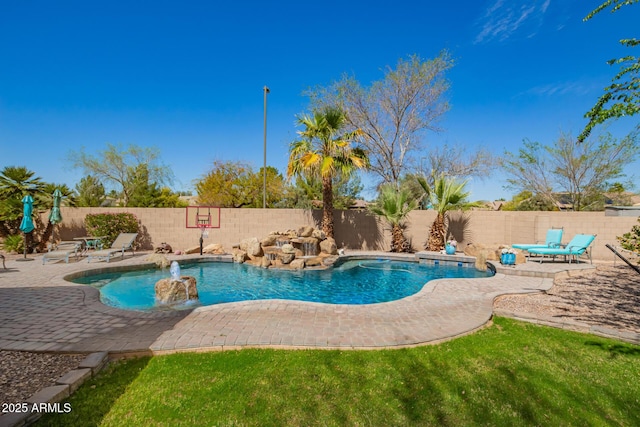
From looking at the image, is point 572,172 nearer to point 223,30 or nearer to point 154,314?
point 223,30

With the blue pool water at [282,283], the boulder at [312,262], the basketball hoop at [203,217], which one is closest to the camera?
the blue pool water at [282,283]

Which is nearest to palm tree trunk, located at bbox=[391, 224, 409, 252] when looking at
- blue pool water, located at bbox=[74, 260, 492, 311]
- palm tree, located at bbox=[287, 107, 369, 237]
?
blue pool water, located at bbox=[74, 260, 492, 311]

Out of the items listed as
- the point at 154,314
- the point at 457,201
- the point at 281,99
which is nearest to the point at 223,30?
the point at 281,99

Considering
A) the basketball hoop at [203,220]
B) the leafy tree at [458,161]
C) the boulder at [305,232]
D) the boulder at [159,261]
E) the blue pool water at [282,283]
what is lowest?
the blue pool water at [282,283]

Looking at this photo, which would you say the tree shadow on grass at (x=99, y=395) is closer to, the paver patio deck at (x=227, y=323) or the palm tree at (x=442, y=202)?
the paver patio deck at (x=227, y=323)

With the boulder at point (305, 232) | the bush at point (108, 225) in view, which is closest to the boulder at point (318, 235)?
the boulder at point (305, 232)

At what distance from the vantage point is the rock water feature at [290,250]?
11.1 m

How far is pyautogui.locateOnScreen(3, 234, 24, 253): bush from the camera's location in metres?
12.2

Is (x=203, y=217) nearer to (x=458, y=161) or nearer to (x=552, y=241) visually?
(x=552, y=241)

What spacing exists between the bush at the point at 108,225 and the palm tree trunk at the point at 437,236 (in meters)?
13.6

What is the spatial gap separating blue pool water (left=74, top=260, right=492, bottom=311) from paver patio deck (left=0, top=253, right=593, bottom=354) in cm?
109

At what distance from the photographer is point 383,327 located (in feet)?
15.1

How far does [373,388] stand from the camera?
9.86 feet

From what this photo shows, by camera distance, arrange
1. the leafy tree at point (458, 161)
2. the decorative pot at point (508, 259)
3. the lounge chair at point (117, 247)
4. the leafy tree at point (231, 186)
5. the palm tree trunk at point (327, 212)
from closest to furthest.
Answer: the decorative pot at point (508, 259) → the lounge chair at point (117, 247) → the palm tree trunk at point (327, 212) → the leafy tree at point (458, 161) → the leafy tree at point (231, 186)
